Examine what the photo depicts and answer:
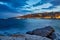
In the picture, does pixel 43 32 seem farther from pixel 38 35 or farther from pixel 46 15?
pixel 46 15

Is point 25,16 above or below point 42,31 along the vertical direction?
above

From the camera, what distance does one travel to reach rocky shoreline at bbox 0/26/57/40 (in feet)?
6.69

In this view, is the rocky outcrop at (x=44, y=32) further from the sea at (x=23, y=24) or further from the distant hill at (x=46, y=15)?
A: the distant hill at (x=46, y=15)

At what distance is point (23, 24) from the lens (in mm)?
2172

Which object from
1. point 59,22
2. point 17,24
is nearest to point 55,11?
point 59,22

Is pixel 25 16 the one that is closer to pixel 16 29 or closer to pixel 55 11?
pixel 16 29

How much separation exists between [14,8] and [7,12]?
0.12m

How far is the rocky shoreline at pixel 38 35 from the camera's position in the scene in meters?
2.04

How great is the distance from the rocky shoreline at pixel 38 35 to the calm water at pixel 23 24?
0.06 metres

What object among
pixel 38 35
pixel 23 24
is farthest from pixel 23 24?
pixel 38 35

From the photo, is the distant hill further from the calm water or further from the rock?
the rock

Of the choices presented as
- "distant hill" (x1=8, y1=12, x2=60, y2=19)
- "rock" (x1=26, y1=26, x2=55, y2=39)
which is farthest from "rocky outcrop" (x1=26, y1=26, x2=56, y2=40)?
"distant hill" (x1=8, y1=12, x2=60, y2=19)

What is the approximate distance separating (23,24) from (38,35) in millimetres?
277

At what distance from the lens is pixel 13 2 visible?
2.18 metres
